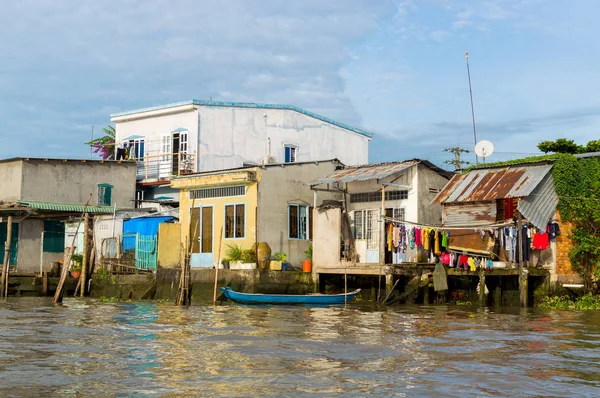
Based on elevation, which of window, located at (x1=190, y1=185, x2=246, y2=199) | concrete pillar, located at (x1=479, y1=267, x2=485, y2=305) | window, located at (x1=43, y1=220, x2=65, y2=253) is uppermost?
window, located at (x1=190, y1=185, x2=246, y2=199)

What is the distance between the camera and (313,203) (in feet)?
98.7

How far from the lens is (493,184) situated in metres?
25.5

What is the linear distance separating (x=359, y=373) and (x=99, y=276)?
22500 mm

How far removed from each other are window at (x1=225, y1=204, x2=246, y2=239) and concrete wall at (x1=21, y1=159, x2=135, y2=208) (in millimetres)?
11560

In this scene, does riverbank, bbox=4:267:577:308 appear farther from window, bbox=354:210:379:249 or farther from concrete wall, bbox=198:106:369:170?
concrete wall, bbox=198:106:369:170

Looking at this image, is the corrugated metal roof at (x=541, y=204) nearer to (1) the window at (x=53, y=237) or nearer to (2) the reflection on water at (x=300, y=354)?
(2) the reflection on water at (x=300, y=354)

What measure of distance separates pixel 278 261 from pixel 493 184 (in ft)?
27.1

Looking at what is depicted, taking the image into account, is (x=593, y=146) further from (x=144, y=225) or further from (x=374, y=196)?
(x=144, y=225)

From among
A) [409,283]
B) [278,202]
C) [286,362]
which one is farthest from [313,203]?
[286,362]

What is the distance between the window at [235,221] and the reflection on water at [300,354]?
7586 millimetres

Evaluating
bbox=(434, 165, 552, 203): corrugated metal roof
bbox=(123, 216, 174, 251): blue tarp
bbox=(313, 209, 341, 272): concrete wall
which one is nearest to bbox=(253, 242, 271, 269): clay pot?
bbox=(313, 209, 341, 272): concrete wall

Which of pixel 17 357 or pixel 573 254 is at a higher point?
pixel 573 254

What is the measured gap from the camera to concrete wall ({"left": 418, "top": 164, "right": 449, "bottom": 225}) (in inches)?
1084

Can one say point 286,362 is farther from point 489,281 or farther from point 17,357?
point 489,281
